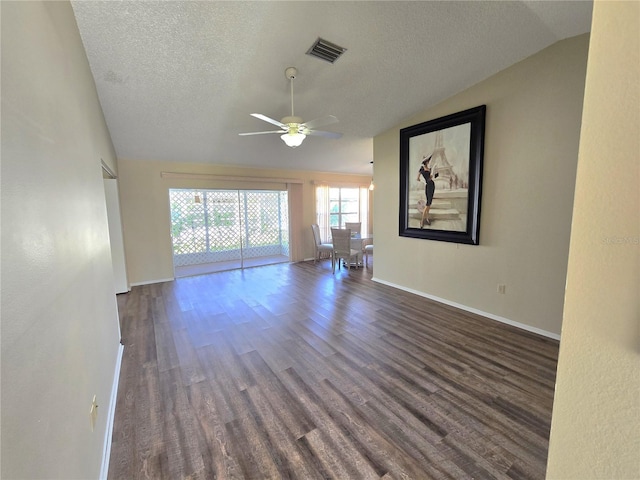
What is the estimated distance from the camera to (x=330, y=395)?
2150mm

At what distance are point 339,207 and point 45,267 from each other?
292 inches

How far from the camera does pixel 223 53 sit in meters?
2.69

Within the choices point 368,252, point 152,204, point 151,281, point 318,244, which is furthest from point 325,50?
point 368,252

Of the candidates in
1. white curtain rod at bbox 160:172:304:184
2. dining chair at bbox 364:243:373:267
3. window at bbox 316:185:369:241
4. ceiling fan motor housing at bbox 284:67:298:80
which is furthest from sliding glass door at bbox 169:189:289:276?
ceiling fan motor housing at bbox 284:67:298:80

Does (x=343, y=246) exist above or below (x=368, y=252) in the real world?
above

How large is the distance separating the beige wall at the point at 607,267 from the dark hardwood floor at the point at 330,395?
4.23 ft

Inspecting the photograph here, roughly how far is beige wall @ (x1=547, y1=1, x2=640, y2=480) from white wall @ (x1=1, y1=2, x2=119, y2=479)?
135 centimetres

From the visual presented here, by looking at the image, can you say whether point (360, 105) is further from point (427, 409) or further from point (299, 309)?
point (427, 409)

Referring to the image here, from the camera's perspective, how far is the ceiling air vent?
265cm

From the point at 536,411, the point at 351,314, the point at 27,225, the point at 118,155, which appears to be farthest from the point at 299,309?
the point at 118,155

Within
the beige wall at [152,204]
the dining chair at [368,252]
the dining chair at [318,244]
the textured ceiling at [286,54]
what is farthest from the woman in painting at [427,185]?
the beige wall at [152,204]

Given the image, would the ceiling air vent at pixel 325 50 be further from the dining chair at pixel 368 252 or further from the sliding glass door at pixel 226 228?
the dining chair at pixel 368 252

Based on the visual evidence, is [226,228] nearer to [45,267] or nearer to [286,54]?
Result: [286,54]

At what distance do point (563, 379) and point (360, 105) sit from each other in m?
3.94
